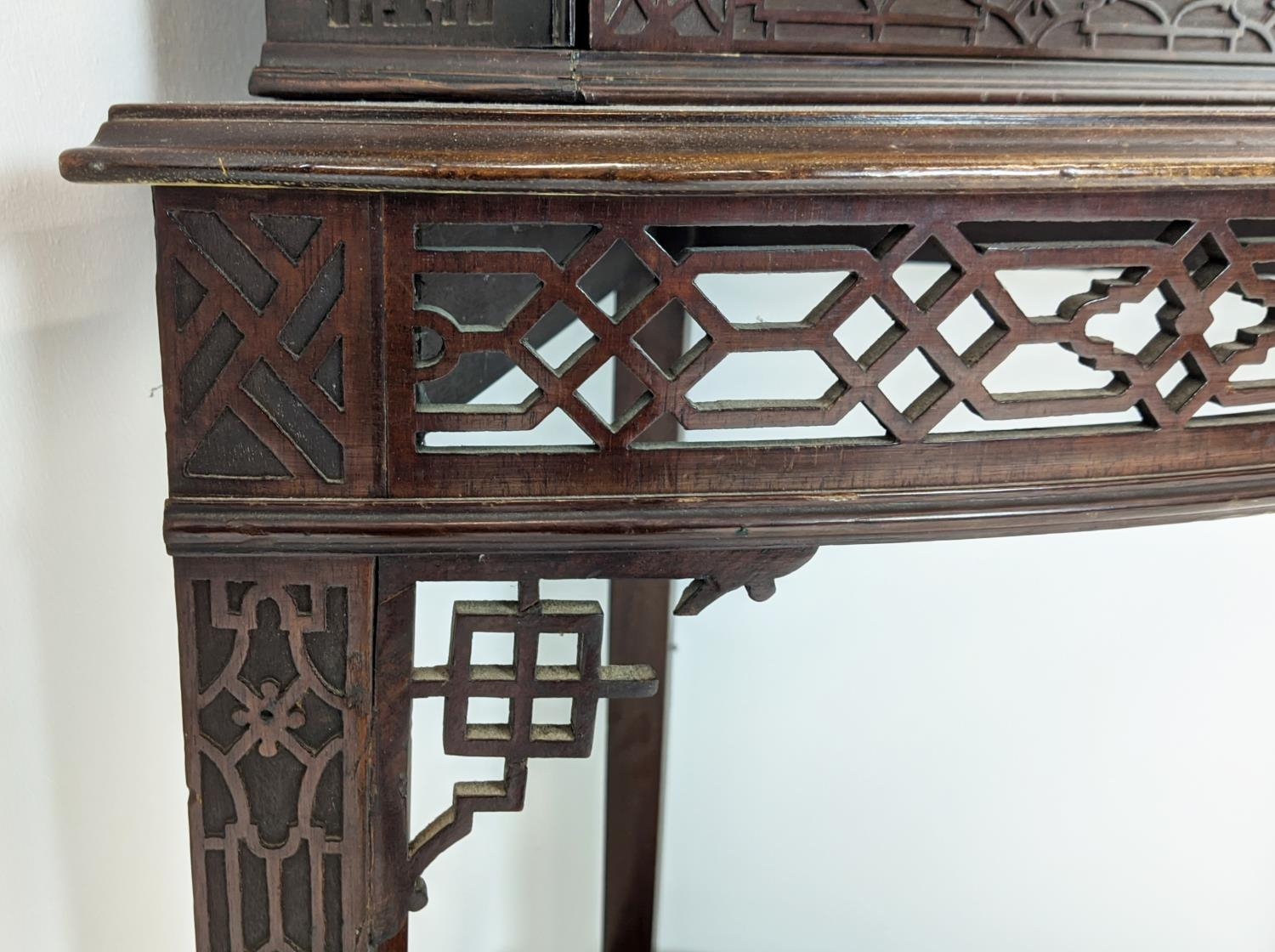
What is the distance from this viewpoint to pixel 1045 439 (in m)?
0.46

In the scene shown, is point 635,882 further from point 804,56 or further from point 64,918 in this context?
point 804,56

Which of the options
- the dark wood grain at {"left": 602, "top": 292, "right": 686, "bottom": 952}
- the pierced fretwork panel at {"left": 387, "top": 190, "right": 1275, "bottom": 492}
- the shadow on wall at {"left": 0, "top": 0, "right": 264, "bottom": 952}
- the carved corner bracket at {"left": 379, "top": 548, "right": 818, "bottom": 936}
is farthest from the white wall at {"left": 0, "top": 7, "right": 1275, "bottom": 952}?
the pierced fretwork panel at {"left": 387, "top": 190, "right": 1275, "bottom": 492}

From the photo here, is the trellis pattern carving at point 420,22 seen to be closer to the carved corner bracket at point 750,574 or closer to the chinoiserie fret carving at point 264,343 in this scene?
the chinoiserie fret carving at point 264,343

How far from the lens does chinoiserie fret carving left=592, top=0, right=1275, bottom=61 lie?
47 cm

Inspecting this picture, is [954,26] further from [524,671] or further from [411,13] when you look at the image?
[524,671]

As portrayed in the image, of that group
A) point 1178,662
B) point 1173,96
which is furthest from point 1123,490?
point 1178,662

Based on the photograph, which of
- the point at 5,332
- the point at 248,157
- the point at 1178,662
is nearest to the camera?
the point at 248,157

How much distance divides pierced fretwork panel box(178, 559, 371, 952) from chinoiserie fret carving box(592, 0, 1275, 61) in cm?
26

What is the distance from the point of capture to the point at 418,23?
47 centimetres

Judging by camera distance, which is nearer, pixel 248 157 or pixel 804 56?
pixel 248 157

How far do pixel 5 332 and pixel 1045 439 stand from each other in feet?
1.46

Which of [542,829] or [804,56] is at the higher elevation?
[804,56]

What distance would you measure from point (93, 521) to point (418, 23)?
0.29 m

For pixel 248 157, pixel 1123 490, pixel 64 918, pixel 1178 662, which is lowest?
pixel 1178 662
